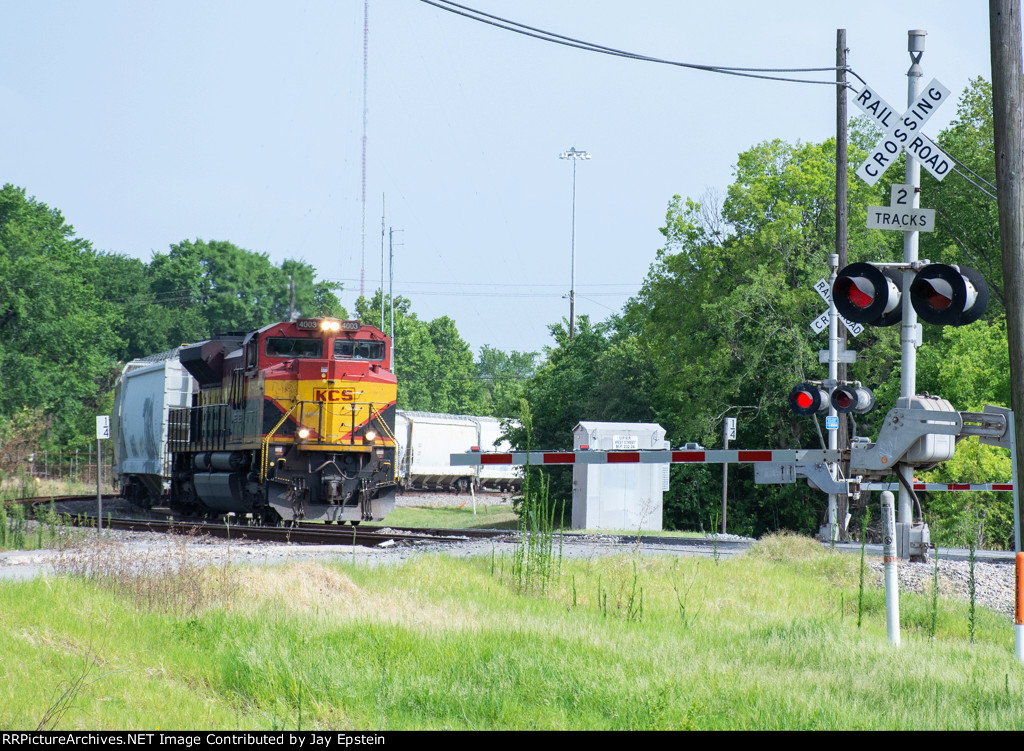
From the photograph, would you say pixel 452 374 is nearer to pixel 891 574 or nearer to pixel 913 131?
pixel 913 131

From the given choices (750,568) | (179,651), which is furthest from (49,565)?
(750,568)

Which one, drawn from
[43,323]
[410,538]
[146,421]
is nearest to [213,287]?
[43,323]

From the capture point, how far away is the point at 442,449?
5425 cm

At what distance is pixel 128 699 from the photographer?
6.43 meters

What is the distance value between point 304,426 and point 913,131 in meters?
13.4

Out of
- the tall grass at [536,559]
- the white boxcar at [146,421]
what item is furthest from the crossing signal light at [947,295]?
the white boxcar at [146,421]

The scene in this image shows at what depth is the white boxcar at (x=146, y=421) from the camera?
2864 centimetres

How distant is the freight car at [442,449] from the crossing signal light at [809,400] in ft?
125

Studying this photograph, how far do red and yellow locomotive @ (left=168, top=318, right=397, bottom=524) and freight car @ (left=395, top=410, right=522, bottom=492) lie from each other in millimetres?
26634

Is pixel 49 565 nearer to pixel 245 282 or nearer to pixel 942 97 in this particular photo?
pixel 942 97

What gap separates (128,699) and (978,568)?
12.1m

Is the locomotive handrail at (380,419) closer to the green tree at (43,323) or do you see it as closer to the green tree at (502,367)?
the green tree at (43,323)

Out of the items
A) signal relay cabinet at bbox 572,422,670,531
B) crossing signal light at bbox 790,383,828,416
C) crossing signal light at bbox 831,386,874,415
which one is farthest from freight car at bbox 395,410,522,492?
crossing signal light at bbox 790,383,828,416

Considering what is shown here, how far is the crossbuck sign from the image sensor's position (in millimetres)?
11648
